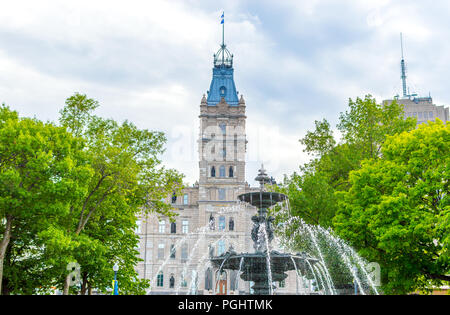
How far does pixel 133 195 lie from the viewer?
94.0 ft

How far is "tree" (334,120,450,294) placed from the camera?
24.1m

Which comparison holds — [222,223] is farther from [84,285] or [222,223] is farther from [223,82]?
[84,285]

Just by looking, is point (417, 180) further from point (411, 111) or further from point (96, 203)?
point (411, 111)

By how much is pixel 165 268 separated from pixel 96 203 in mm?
45542

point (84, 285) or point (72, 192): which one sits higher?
point (72, 192)

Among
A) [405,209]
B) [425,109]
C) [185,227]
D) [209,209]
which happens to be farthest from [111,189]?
[425,109]

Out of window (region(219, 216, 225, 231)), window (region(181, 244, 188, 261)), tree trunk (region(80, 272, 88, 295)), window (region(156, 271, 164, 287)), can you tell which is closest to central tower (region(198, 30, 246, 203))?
window (region(219, 216, 225, 231))

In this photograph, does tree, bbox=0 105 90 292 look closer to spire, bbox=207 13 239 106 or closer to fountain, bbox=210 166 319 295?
fountain, bbox=210 166 319 295

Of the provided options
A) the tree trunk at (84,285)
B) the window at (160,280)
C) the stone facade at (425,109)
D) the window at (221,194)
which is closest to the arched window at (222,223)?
the window at (221,194)

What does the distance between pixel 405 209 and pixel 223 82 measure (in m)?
55.5

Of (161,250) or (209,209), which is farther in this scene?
(161,250)

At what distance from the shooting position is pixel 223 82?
77.5 meters

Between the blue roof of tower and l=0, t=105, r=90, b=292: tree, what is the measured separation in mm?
51584

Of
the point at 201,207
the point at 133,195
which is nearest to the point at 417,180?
the point at 133,195
